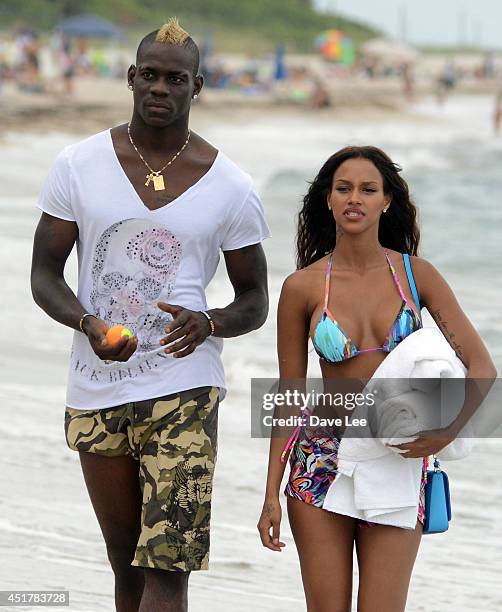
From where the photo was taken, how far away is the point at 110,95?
4056 centimetres

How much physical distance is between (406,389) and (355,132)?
4203 centimetres

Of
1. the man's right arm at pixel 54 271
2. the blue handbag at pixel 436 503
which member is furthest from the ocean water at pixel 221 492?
the blue handbag at pixel 436 503

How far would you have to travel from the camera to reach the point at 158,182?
11.4 ft

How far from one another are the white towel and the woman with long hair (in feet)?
0.11

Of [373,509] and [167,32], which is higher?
[167,32]

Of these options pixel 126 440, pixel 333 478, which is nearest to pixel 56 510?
Result: pixel 126 440

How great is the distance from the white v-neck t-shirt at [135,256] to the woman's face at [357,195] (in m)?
0.28

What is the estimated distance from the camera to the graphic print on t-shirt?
3.42 m

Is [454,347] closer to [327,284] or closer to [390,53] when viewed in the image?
[327,284]

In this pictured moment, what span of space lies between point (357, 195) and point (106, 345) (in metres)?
0.80

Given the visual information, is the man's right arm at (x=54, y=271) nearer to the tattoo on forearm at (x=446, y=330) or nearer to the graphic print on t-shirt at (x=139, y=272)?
the graphic print on t-shirt at (x=139, y=272)

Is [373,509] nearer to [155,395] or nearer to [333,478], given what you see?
[333,478]

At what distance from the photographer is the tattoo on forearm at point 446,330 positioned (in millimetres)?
3385

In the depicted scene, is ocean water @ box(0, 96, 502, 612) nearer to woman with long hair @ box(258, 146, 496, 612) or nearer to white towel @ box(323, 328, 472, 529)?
woman with long hair @ box(258, 146, 496, 612)
